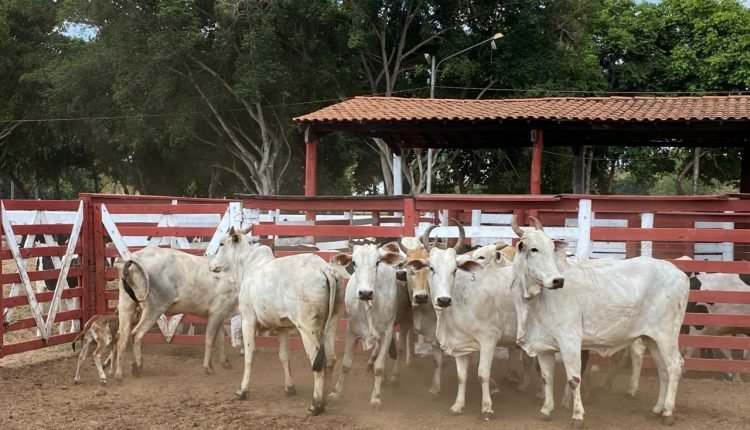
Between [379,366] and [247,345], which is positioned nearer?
[379,366]

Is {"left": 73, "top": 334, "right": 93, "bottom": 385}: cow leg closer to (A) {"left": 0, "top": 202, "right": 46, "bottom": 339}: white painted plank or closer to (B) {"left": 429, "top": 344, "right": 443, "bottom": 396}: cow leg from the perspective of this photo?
(A) {"left": 0, "top": 202, "right": 46, "bottom": 339}: white painted plank

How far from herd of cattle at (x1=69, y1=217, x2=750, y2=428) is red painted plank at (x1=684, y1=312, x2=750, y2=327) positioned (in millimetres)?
887

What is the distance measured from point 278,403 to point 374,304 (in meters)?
1.35

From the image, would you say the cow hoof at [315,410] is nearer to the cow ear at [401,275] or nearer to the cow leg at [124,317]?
the cow ear at [401,275]

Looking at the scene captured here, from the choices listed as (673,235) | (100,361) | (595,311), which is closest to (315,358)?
(595,311)

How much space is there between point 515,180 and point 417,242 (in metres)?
22.8

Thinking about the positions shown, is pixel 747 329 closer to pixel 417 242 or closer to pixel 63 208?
pixel 417 242

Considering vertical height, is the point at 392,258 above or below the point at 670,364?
above

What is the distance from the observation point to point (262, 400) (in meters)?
7.05

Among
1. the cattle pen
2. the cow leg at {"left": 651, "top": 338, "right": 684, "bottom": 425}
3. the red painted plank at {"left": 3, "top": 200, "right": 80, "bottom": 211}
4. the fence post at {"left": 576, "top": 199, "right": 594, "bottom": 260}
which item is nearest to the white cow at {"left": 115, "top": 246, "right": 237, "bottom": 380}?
the cattle pen

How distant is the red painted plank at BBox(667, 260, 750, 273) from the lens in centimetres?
765

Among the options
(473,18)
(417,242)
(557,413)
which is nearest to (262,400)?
(417,242)

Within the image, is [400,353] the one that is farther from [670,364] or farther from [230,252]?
[670,364]

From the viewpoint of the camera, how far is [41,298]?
29.7 feet
